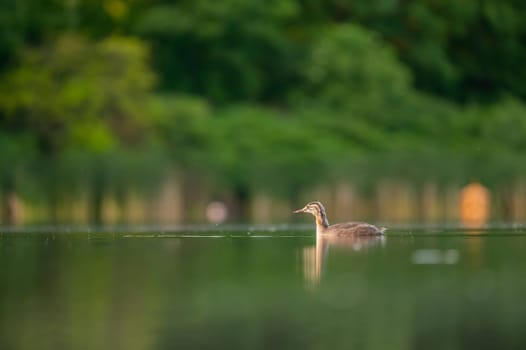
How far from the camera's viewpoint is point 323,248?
23.3m

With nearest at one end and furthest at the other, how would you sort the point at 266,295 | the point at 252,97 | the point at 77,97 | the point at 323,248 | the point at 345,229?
the point at 266,295, the point at 323,248, the point at 345,229, the point at 77,97, the point at 252,97

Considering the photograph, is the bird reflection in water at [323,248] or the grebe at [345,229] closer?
the bird reflection in water at [323,248]

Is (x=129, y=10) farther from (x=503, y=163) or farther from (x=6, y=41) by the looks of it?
(x=503, y=163)

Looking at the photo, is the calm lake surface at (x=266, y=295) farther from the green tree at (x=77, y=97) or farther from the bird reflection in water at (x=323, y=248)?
the green tree at (x=77, y=97)

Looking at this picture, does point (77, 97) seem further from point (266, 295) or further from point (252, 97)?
point (266, 295)

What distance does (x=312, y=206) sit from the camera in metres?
26.0

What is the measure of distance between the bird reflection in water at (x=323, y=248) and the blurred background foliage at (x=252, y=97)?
1550cm

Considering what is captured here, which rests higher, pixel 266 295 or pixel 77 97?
pixel 77 97

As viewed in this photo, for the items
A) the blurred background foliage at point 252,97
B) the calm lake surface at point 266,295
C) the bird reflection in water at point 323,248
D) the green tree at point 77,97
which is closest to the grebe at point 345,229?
the bird reflection in water at point 323,248

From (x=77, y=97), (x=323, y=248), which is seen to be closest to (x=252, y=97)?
(x=77, y=97)

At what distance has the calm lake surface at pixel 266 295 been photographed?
13312mm

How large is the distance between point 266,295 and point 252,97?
43785mm

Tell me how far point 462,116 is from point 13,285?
39795 millimetres

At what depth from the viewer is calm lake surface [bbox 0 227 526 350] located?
13.3 meters
